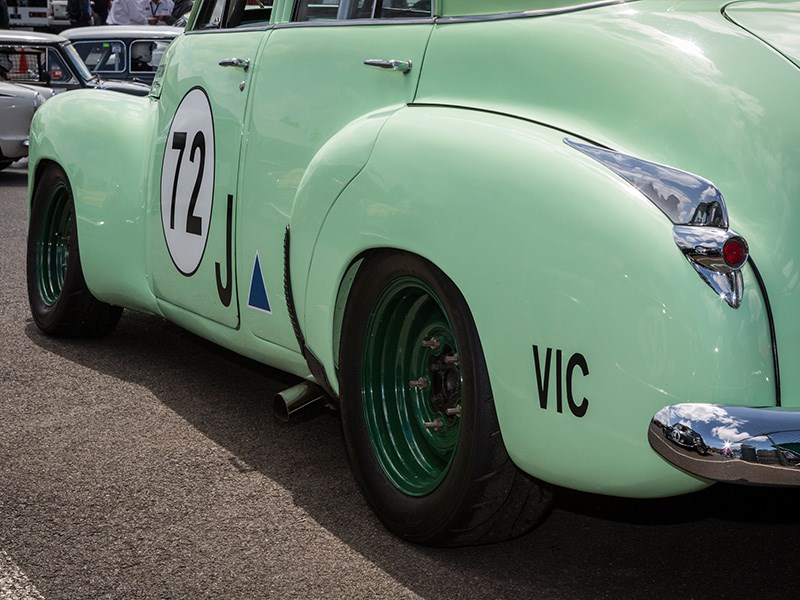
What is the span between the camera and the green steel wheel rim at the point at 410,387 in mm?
3254

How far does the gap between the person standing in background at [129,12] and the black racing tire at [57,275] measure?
43.6 ft

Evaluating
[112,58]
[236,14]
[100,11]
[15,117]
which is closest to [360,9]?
[236,14]

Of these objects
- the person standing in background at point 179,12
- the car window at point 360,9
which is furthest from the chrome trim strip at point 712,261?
the person standing in background at point 179,12

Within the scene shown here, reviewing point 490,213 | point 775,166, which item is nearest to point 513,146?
point 490,213

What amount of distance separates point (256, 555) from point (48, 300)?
2637 mm

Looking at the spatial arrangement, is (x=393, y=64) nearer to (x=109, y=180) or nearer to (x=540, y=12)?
(x=540, y=12)

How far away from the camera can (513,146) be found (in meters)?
2.84

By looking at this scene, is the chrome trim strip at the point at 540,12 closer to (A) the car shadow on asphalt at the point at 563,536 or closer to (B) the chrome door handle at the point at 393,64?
(B) the chrome door handle at the point at 393,64

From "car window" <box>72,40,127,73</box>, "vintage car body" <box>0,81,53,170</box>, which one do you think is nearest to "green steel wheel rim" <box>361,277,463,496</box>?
"vintage car body" <box>0,81,53,170</box>

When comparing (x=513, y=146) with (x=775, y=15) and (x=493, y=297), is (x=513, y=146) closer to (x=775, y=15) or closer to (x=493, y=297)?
(x=493, y=297)

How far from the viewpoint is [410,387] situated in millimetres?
3387

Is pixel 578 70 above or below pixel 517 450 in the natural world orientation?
above

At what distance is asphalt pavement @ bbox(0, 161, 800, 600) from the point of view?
121 inches

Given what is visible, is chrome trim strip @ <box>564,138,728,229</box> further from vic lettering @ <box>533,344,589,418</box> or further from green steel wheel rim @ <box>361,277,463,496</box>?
green steel wheel rim @ <box>361,277,463,496</box>
